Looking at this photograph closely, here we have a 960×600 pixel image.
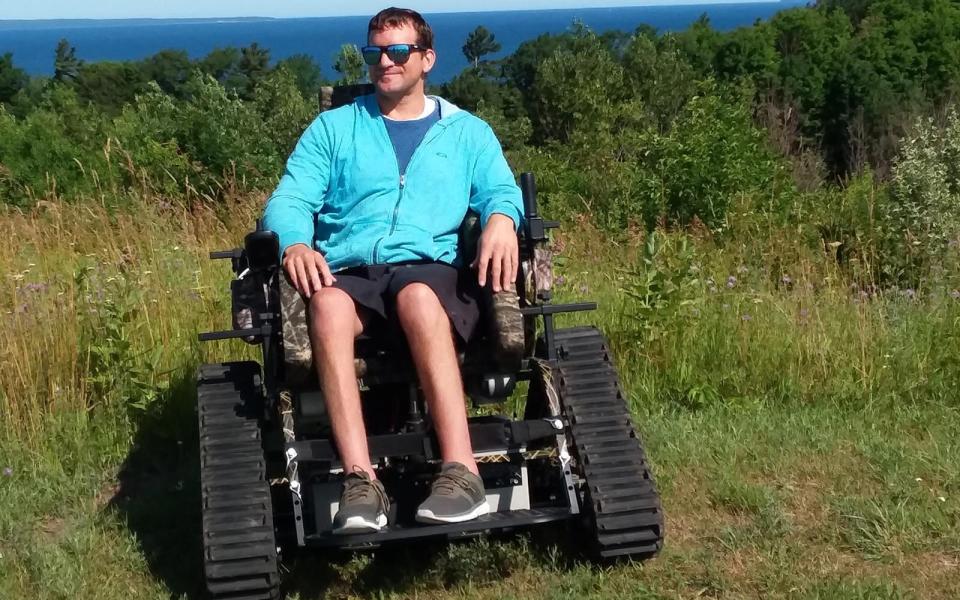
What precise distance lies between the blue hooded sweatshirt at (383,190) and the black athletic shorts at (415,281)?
0.09 metres

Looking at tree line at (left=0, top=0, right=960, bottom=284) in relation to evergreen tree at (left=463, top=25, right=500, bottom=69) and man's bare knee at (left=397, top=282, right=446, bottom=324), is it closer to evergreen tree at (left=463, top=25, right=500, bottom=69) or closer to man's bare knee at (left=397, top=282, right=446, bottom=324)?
man's bare knee at (left=397, top=282, right=446, bottom=324)

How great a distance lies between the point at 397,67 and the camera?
386cm

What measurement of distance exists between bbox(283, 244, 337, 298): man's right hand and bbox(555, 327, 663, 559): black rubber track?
0.84m

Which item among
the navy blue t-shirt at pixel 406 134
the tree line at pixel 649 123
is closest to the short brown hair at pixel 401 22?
the navy blue t-shirt at pixel 406 134

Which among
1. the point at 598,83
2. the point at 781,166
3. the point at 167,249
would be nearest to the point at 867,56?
the point at 598,83

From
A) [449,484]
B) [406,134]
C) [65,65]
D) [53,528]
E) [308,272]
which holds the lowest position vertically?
[53,528]

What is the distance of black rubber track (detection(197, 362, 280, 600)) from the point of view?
3.21 m

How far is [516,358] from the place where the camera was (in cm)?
355

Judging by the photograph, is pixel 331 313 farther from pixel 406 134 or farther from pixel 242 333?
pixel 406 134

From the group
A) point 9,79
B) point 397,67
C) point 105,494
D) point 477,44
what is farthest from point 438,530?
point 477,44

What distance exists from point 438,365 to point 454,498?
1.35ft

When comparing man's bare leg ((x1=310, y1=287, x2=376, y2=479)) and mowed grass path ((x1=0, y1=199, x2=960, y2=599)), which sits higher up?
man's bare leg ((x1=310, y1=287, x2=376, y2=479))

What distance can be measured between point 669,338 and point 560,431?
1.72m

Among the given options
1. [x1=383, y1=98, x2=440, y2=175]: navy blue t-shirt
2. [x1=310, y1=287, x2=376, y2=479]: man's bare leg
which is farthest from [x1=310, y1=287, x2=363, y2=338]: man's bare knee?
[x1=383, y1=98, x2=440, y2=175]: navy blue t-shirt
